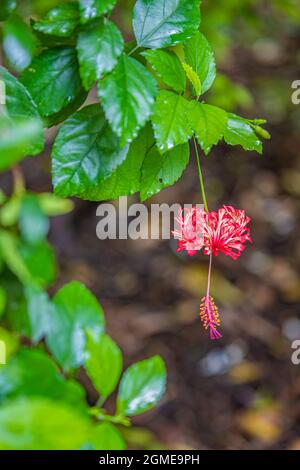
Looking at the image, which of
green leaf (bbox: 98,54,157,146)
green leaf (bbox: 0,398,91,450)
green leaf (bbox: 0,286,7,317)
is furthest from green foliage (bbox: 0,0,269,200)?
green leaf (bbox: 0,398,91,450)

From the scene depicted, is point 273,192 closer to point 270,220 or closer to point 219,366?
point 270,220

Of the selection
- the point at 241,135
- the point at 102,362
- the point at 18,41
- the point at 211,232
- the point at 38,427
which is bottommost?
the point at 38,427

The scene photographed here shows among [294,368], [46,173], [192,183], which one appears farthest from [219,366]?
[46,173]

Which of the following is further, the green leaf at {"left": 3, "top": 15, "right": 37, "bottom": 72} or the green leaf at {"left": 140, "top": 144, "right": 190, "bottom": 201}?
the green leaf at {"left": 3, "top": 15, "right": 37, "bottom": 72}

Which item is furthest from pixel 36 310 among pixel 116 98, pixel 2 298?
pixel 116 98

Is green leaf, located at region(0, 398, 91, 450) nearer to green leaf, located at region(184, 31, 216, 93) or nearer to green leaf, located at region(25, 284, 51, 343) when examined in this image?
green leaf, located at region(25, 284, 51, 343)

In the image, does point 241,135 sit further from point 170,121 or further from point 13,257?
point 13,257
